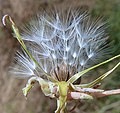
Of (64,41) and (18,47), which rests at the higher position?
(18,47)

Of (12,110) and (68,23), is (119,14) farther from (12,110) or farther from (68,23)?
(68,23)

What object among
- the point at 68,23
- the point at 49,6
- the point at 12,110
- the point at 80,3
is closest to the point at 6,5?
the point at 49,6

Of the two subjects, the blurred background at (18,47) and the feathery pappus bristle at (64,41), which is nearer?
the feathery pappus bristle at (64,41)

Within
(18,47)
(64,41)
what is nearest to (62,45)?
(64,41)

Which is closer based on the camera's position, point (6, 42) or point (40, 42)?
point (40, 42)

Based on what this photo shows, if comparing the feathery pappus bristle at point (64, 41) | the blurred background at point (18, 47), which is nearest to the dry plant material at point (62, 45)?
the feathery pappus bristle at point (64, 41)

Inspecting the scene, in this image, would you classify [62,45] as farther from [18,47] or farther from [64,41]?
[18,47]

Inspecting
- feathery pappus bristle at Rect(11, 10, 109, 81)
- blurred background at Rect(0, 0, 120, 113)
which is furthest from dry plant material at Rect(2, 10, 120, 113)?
blurred background at Rect(0, 0, 120, 113)

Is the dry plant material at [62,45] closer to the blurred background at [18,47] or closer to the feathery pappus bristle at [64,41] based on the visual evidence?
the feathery pappus bristle at [64,41]
